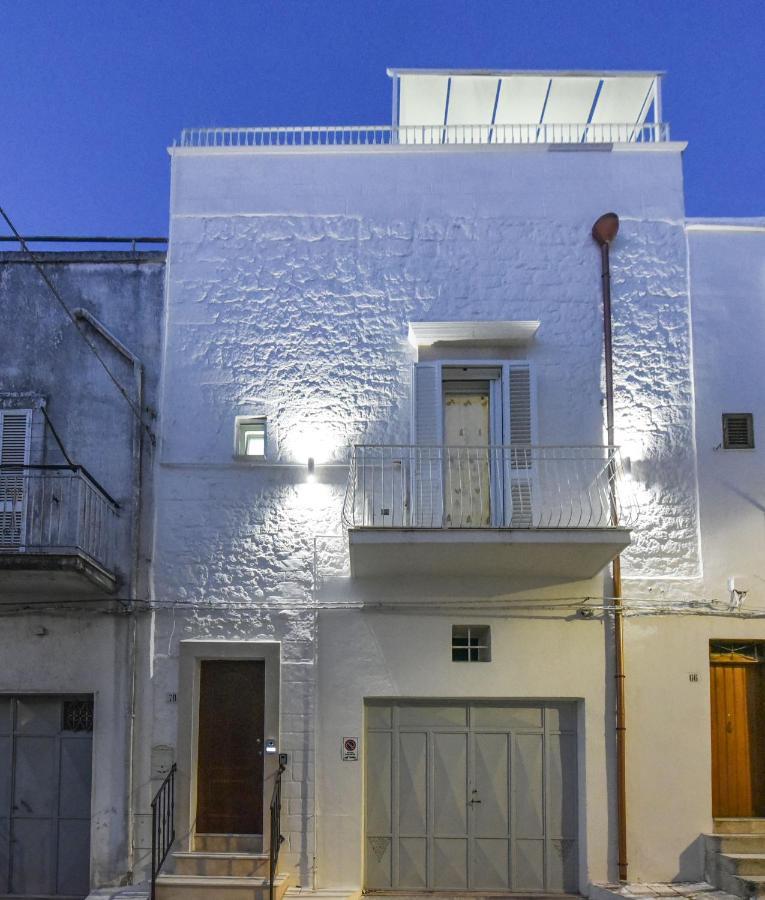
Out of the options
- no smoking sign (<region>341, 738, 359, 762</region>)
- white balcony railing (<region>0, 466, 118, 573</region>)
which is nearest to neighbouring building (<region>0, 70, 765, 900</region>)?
no smoking sign (<region>341, 738, 359, 762</region>)

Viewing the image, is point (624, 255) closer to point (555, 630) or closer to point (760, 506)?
Result: point (760, 506)

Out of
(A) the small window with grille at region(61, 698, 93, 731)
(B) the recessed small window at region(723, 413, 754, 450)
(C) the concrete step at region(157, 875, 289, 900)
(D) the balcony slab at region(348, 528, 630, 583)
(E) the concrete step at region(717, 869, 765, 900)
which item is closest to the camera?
(E) the concrete step at region(717, 869, 765, 900)

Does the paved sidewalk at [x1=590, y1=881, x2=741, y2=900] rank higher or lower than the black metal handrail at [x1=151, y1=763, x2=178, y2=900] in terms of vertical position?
lower

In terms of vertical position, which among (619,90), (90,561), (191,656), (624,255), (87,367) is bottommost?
(191,656)

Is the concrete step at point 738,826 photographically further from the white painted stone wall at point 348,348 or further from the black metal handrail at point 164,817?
the black metal handrail at point 164,817

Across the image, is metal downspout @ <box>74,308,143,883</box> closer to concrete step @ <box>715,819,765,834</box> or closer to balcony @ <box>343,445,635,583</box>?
balcony @ <box>343,445,635,583</box>

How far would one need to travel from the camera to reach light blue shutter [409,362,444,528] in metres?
12.3

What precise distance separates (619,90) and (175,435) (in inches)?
301

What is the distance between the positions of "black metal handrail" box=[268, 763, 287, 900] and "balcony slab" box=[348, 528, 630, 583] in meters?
2.52

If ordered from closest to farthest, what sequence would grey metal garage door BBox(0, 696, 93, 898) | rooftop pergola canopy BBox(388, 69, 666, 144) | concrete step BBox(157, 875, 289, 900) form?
1. concrete step BBox(157, 875, 289, 900)
2. grey metal garage door BBox(0, 696, 93, 898)
3. rooftop pergola canopy BBox(388, 69, 666, 144)

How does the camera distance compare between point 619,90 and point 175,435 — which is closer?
point 175,435

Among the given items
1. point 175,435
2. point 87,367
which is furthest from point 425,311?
point 87,367

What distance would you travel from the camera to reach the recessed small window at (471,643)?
40.5 feet

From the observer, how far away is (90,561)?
1159cm
